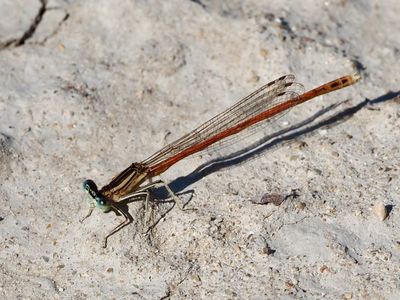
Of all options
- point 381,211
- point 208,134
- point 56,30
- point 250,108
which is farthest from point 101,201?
point 56,30

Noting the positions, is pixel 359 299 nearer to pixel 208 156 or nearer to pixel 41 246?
pixel 208 156

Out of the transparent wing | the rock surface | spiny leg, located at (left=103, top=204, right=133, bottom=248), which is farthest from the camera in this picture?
the transparent wing

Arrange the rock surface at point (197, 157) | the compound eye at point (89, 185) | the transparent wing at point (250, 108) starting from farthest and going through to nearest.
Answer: the transparent wing at point (250, 108)
the compound eye at point (89, 185)
the rock surface at point (197, 157)

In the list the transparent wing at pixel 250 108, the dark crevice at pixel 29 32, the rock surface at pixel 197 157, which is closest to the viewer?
the rock surface at pixel 197 157

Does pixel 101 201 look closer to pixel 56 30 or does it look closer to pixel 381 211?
pixel 381 211

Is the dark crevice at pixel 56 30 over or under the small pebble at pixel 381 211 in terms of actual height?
over

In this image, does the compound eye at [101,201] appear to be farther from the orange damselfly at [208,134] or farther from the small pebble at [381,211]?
the small pebble at [381,211]

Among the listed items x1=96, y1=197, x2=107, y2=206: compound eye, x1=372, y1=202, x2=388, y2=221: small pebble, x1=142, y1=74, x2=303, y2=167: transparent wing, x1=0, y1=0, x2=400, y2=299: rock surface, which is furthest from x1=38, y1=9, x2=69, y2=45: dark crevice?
x1=372, y1=202, x2=388, y2=221: small pebble

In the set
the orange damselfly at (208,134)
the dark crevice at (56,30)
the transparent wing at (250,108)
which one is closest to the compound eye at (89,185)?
the orange damselfly at (208,134)

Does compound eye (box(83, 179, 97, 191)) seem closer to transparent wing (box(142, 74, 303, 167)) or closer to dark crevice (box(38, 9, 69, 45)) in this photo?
transparent wing (box(142, 74, 303, 167))
